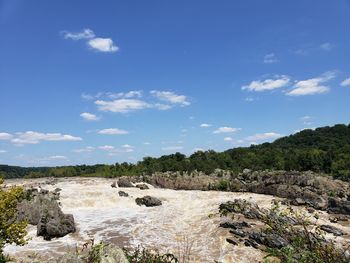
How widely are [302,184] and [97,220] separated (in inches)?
1120

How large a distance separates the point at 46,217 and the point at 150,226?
8237mm

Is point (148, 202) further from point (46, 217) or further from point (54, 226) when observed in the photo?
point (54, 226)

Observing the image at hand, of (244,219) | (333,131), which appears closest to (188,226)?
(244,219)

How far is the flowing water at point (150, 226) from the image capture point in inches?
918

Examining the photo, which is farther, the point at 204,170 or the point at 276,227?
the point at 204,170

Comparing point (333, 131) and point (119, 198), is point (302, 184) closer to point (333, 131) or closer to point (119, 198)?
point (119, 198)

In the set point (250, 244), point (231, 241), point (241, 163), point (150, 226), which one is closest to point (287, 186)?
point (150, 226)

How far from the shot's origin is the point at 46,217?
28.4 metres

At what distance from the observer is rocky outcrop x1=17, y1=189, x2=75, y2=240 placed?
27375 mm

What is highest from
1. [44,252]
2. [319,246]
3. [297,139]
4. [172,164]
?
[297,139]

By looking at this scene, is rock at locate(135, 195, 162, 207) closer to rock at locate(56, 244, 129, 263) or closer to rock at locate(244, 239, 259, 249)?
rock at locate(244, 239, 259, 249)

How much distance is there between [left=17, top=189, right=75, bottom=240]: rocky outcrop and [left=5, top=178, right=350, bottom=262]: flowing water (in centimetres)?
70

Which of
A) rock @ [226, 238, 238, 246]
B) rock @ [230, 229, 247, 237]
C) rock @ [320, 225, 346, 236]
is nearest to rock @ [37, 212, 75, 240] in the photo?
rock @ [226, 238, 238, 246]

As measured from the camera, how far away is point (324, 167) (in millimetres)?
73625
